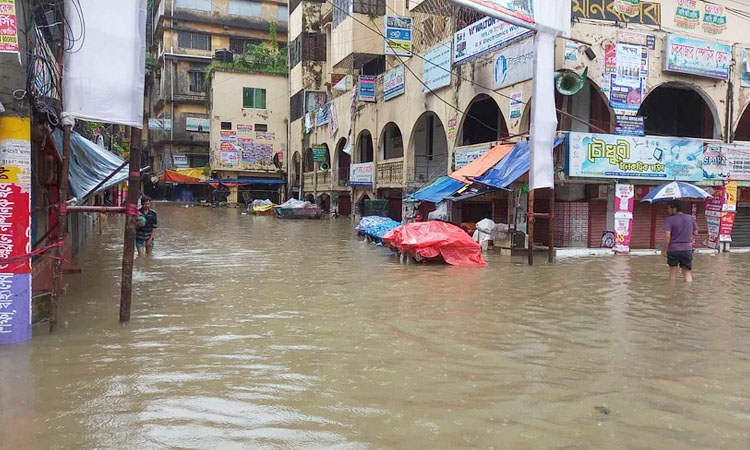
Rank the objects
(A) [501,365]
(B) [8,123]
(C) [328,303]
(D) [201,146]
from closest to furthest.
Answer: (A) [501,365]
(B) [8,123]
(C) [328,303]
(D) [201,146]

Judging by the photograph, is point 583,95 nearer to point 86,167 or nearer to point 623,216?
point 623,216

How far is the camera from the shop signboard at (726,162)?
17141mm

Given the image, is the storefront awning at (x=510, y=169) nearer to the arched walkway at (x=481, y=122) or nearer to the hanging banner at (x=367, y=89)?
the arched walkway at (x=481, y=122)

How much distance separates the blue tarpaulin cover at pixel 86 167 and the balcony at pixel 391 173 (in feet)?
45.3

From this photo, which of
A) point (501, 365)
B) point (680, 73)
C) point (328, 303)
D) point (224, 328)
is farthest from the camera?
point (680, 73)

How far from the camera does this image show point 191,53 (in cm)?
5147

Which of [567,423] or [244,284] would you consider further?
[244,284]

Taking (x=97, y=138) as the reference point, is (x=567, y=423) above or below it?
below

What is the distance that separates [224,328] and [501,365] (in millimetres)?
3369

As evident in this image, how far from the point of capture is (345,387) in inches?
195

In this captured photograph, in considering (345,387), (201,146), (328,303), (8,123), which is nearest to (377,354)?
(345,387)

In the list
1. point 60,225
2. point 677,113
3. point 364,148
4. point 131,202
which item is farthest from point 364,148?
point 60,225

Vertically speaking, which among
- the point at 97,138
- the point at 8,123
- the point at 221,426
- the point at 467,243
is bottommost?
the point at 221,426

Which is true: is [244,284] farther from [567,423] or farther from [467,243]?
[567,423]
